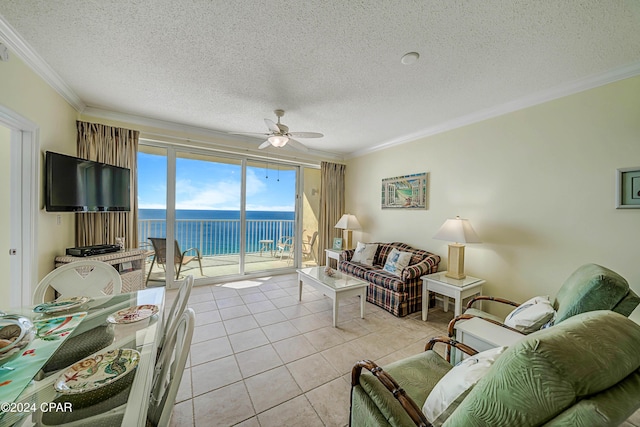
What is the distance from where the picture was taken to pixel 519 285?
2613 mm

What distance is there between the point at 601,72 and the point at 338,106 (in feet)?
7.95

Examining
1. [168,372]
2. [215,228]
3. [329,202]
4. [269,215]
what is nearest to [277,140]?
[168,372]

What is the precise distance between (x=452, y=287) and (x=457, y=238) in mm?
553

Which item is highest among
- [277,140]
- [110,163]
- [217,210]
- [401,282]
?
[277,140]

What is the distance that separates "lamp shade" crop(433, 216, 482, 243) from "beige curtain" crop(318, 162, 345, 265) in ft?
8.61

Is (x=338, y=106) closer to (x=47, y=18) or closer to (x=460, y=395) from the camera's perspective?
(x=47, y=18)

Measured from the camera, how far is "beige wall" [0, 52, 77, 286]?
6.15 ft

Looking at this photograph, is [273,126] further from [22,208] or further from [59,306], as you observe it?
[22,208]

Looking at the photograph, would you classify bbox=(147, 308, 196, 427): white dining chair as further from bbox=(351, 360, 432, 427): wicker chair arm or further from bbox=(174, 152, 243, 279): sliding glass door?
bbox=(174, 152, 243, 279): sliding glass door

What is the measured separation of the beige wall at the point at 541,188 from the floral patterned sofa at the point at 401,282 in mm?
328

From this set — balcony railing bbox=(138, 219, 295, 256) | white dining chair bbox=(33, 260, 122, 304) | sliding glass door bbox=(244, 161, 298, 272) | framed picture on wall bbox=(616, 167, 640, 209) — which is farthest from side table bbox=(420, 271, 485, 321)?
white dining chair bbox=(33, 260, 122, 304)

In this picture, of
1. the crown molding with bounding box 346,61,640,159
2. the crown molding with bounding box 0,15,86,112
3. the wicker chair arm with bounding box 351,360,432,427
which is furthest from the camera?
the crown molding with bounding box 346,61,640,159

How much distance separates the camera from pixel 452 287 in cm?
256

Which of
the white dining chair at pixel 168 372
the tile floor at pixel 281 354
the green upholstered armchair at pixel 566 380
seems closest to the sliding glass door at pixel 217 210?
the tile floor at pixel 281 354
